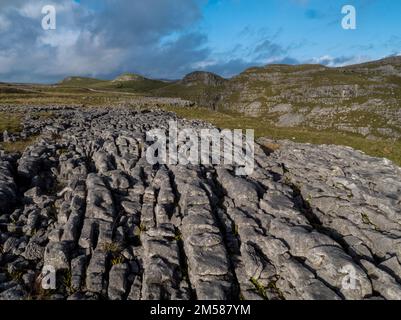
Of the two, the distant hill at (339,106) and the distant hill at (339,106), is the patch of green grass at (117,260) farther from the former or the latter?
the distant hill at (339,106)

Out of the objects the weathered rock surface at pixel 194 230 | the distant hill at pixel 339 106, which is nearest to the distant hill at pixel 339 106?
the distant hill at pixel 339 106

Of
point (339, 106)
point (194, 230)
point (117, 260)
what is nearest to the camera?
point (117, 260)

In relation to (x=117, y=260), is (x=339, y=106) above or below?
above

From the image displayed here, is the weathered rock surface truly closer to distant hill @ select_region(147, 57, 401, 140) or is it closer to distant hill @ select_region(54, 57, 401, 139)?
distant hill @ select_region(54, 57, 401, 139)

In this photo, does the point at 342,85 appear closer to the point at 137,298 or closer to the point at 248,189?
the point at 248,189

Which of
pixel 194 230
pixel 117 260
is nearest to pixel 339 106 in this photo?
pixel 194 230

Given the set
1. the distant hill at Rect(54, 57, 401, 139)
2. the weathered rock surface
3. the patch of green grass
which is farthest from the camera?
the distant hill at Rect(54, 57, 401, 139)

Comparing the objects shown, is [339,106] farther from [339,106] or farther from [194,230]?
[194,230]

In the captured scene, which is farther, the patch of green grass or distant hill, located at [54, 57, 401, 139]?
distant hill, located at [54, 57, 401, 139]

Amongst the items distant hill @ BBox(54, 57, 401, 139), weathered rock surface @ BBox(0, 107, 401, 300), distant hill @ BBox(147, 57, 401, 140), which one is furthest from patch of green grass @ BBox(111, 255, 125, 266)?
distant hill @ BBox(147, 57, 401, 140)
